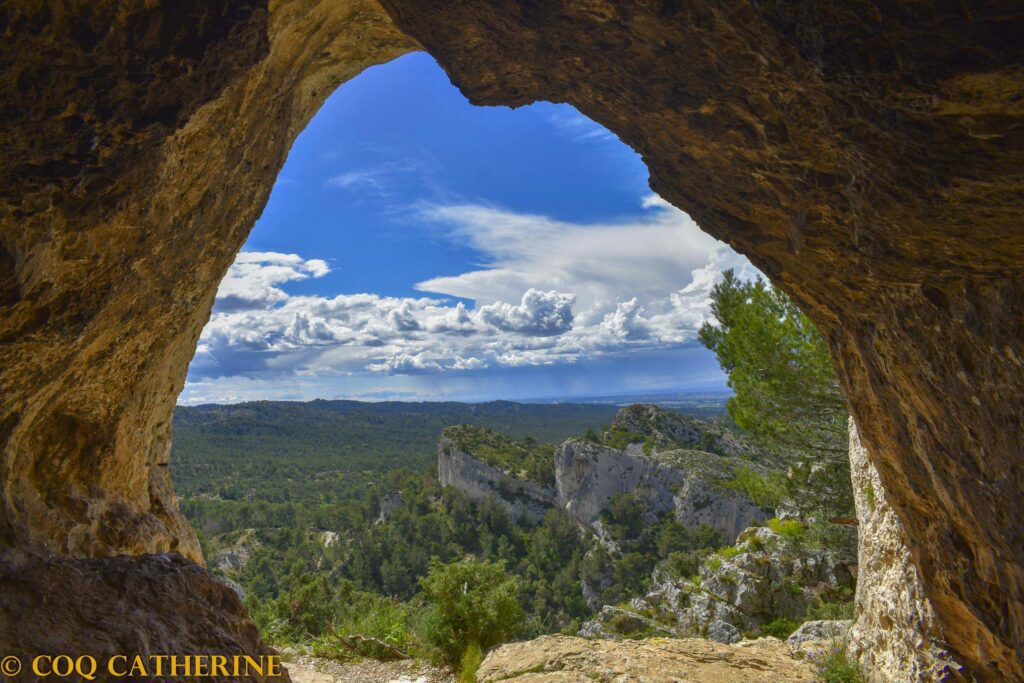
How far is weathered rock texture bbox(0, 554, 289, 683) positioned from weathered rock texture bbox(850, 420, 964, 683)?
23.2 ft

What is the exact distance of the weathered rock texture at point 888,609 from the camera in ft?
20.6

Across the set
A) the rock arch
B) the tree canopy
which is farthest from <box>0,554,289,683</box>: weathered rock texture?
the tree canopy

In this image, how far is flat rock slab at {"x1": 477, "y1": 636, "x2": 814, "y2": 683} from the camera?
25.7 feet

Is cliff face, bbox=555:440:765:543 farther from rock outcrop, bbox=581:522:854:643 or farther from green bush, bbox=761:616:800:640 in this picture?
green bush, bbox=761:616:800:640

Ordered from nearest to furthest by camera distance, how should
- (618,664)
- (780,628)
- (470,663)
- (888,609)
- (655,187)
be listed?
(655,187)
(888,609)
(618,664)
(470,663)
(780,628)

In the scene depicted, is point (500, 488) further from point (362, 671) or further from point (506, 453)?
point (362, 671)

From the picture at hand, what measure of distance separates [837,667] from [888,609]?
62.8 inches

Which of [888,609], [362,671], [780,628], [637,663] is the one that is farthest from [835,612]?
[362,671]

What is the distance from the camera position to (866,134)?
354cm

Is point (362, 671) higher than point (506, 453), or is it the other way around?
point (362, 671)

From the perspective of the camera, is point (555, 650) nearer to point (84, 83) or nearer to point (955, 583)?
point (955, 583)

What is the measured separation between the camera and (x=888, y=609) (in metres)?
7.28

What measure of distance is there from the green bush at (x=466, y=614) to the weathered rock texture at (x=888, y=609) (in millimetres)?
5816

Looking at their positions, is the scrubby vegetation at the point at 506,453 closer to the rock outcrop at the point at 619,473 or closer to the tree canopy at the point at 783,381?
the rock outcrop at the point at 619,473
